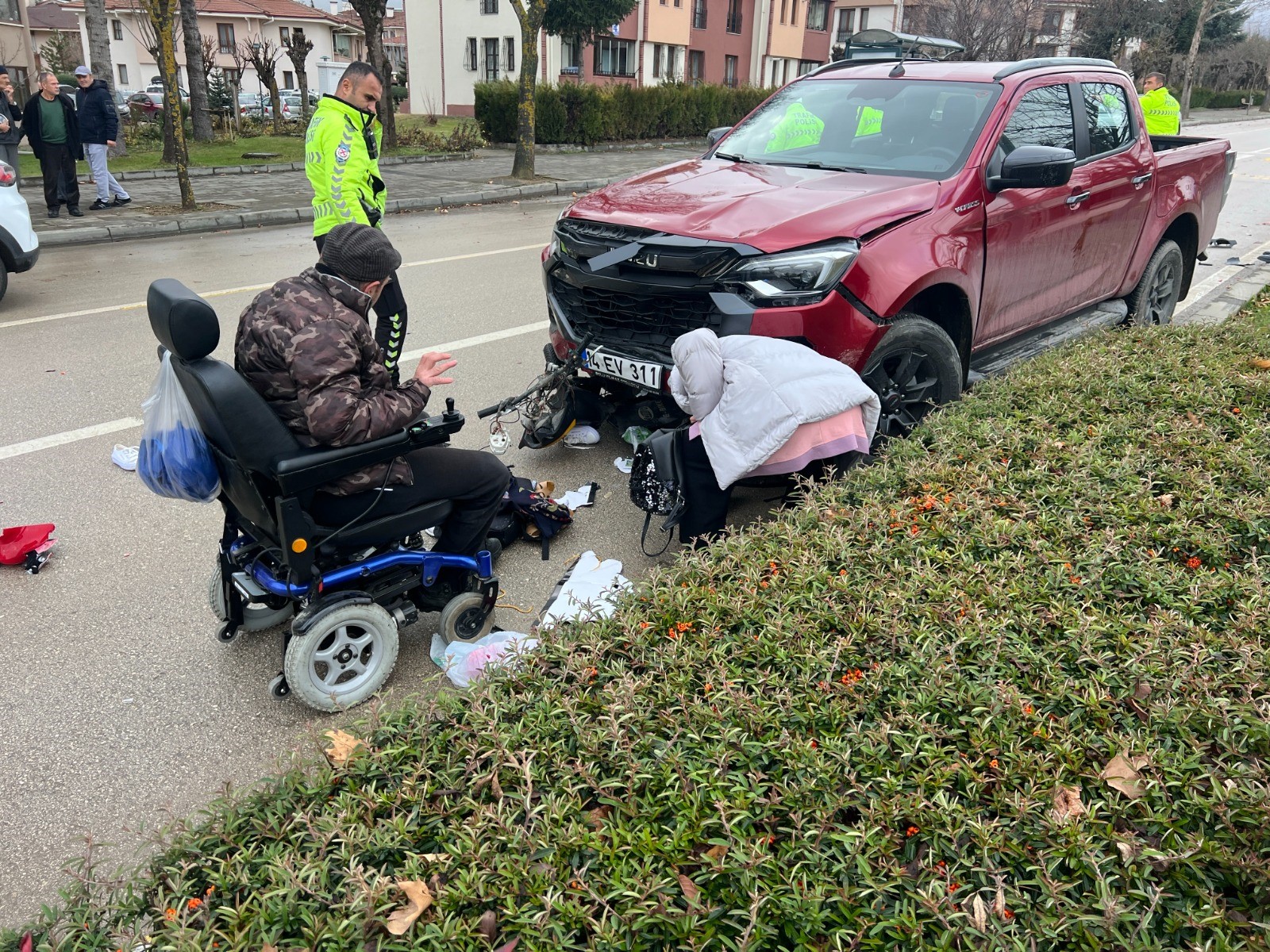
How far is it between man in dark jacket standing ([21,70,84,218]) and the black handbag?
480 inches

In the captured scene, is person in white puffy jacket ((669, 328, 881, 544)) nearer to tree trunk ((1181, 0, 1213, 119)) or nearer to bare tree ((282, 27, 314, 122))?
bare tree ((282, 27, 314, 122))

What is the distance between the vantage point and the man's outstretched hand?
335cm

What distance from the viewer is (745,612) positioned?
2938 millimetres

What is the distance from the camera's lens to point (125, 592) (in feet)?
13.2

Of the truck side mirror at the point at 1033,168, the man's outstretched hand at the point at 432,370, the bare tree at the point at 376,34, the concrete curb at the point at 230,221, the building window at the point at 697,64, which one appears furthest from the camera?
the building window at the point at 697,64

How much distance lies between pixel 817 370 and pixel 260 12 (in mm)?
61528

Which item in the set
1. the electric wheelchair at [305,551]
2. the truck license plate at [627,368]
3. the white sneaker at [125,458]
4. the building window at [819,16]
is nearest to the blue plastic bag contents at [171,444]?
the electric wheelchair at [305,551]

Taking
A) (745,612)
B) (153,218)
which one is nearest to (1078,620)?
(745,612)

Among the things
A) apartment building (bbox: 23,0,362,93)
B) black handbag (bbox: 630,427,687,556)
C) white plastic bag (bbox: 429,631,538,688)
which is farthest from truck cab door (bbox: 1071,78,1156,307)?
apartment building (bbox: 23,0,362,93)

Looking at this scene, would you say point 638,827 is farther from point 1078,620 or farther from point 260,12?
point 260,12

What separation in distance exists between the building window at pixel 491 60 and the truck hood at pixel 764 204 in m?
40.2

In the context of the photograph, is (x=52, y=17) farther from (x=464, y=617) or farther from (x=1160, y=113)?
(x=464, y=617)

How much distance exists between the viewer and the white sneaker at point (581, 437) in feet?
18.6

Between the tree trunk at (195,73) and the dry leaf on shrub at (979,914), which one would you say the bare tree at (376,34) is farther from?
the dry leaf on shrub at (979,914)
